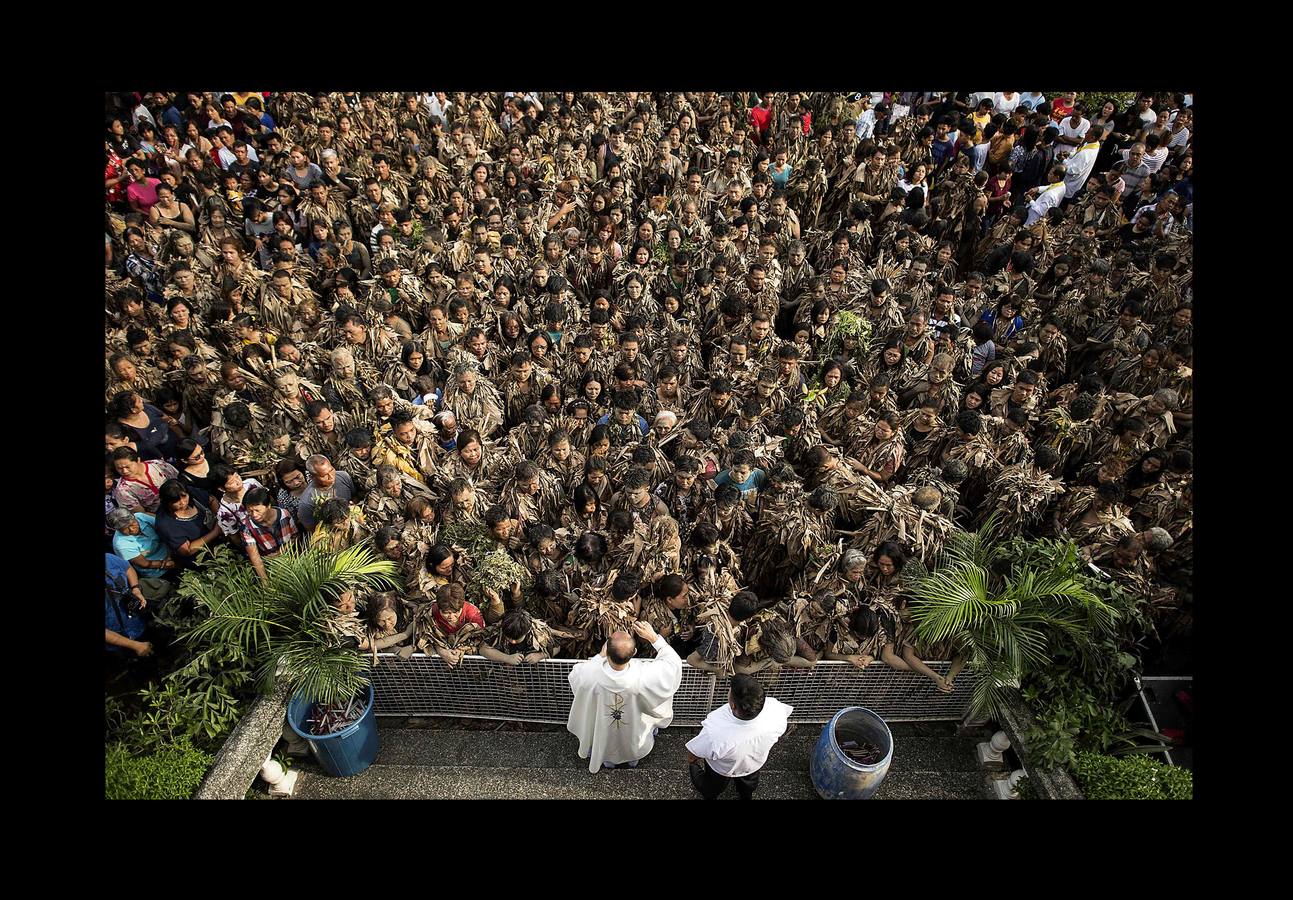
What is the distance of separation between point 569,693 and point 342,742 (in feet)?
6.57

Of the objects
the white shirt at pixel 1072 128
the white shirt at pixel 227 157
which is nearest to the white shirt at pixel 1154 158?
the white shirt at pixel 1072 128

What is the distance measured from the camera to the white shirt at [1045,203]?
38.3 feet

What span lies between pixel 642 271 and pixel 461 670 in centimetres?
638

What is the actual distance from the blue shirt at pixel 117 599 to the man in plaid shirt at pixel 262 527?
0.96 meters

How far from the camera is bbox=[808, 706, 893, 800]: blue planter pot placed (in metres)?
5.16

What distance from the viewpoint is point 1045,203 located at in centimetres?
1166

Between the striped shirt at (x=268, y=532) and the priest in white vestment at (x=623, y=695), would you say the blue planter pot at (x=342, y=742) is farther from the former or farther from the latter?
the priest in white vestment at (x=623, y=695)

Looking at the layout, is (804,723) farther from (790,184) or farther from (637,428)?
(790,184)

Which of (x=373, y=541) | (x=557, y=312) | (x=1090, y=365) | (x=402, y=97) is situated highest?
(x=402, y=97)

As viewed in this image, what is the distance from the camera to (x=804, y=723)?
6234 mm

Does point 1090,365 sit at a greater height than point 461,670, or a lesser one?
greater

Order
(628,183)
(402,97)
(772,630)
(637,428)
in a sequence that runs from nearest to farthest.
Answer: (772,630)
(637,428)
(628,183)
(402,97)

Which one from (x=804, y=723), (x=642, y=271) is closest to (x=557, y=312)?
(x=642, y=271)

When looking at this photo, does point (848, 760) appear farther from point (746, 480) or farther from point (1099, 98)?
point (1099, 98)
